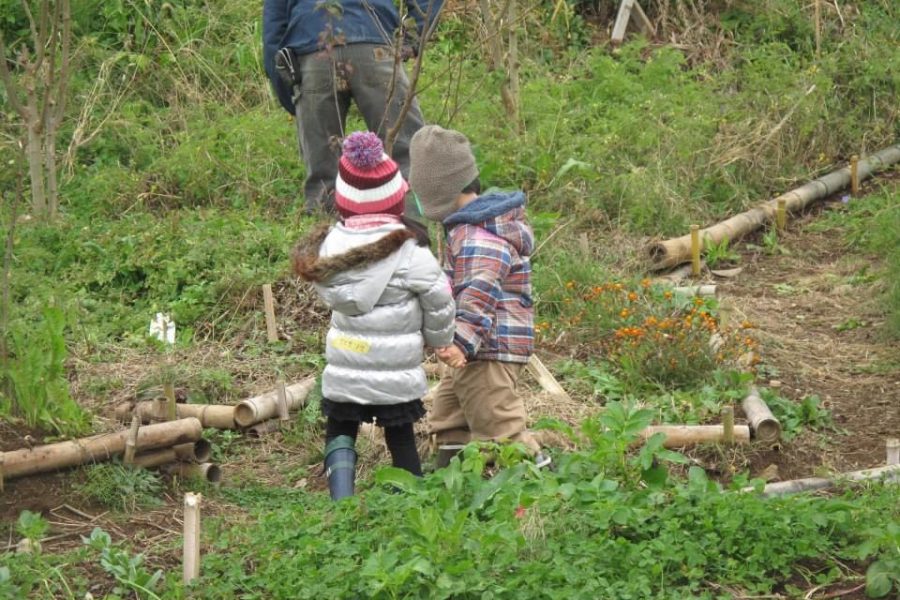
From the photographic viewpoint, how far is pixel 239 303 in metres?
7.61

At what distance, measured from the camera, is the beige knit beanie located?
521 centimetres

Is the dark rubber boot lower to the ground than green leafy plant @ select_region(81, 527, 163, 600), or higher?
lower

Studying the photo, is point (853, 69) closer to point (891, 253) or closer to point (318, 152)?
point (891, 253)

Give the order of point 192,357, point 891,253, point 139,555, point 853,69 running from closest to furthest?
point 139,555, point 192,357, point 891,253, point 853,69

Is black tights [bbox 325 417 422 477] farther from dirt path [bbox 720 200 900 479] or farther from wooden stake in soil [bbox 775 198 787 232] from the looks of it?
wooden stake in soil [bbox 775 198 787 232]

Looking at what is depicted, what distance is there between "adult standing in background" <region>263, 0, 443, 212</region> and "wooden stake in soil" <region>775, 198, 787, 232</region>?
9.19 ft

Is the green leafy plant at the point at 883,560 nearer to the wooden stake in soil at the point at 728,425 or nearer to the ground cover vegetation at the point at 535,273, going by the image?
the ground cover vegetation at the point at 535,273

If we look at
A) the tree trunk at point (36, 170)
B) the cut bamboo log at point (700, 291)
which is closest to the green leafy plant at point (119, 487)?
the cut bamboo log at point (700, 291)

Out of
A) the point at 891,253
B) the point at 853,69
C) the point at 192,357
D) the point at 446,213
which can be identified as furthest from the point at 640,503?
the point at 853,69

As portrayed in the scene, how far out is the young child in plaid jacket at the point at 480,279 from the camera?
5188 millimetres

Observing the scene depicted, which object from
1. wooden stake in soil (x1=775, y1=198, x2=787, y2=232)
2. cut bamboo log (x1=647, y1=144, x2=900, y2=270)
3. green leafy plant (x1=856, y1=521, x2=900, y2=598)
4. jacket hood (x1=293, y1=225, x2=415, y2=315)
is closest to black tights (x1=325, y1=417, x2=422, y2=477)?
jacket hood (x1=293, y1=225, x2=415, y2=315)

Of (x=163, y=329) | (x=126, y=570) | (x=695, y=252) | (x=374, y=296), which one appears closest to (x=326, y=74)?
(x=163, y=329)

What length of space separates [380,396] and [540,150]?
15.9 ft

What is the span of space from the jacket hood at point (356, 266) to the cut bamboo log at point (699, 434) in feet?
5.12
